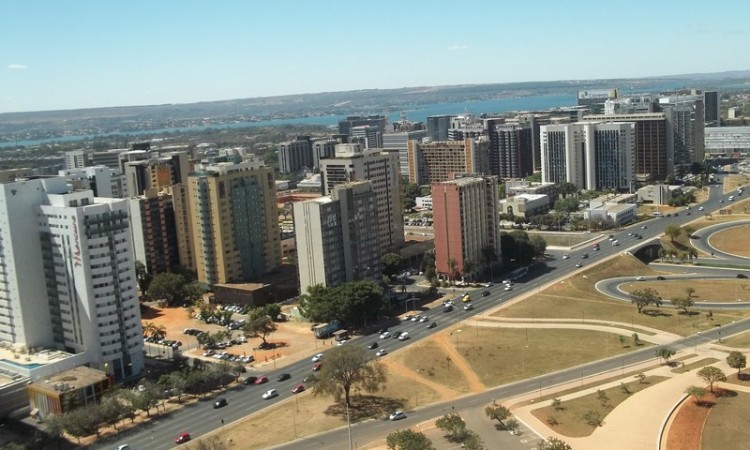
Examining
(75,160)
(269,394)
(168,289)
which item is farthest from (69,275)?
(75,160)

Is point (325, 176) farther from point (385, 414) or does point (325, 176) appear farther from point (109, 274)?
point (385, 414)

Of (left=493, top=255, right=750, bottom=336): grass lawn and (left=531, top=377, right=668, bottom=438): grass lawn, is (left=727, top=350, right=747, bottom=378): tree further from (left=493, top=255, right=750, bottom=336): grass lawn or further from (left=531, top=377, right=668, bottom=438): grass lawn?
(left=493, top=255, right=750, bottom=336): grass lawn

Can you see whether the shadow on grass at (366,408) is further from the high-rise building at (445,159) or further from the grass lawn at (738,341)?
the high-rise building at (445,159)

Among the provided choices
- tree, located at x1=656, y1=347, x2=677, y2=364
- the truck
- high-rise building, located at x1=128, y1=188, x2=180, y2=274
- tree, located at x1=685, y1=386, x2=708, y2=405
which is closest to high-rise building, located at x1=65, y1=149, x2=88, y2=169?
high-rise building, located at x1=128, y1=188, x2=180, y2=274

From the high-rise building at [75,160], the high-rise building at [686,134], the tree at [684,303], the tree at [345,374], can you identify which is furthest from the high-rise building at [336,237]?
the high-rise building at [75,160]

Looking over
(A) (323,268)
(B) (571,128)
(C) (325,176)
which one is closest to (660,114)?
(B) (571,128)
